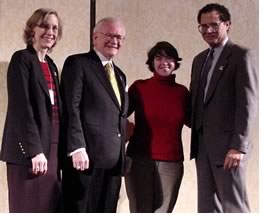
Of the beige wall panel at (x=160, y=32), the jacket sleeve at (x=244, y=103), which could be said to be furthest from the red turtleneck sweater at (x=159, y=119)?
the jacket sleeve at (x=244, y=103)

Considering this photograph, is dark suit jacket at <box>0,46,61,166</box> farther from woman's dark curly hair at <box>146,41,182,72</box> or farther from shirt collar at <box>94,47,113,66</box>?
woman's dark curly hair at <box>146,41,182,72</box>

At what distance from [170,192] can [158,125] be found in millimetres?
374

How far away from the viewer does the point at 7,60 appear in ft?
8.34

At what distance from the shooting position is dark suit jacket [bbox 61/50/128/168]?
2367 millimetres

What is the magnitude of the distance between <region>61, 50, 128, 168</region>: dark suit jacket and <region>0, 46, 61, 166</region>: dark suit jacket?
0.38ft

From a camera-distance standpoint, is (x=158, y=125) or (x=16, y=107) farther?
(x=158, y=125)

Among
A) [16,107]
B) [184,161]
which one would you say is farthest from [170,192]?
→ [16,107]

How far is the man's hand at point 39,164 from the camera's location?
2.23 m

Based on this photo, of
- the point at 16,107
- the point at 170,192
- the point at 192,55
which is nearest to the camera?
the point at 16,107

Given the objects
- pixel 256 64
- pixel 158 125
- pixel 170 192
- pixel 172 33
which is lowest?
pixel 170 192

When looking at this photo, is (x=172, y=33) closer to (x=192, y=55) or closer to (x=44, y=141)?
(x=192, y=55)

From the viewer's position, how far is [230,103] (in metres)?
2.43

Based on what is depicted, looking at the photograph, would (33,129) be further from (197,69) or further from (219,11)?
(219,11)

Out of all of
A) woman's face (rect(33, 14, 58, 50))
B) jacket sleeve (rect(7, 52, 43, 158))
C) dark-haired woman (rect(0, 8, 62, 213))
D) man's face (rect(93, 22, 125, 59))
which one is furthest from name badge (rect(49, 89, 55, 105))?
man's face (rect(93, 22, 125, 59))
